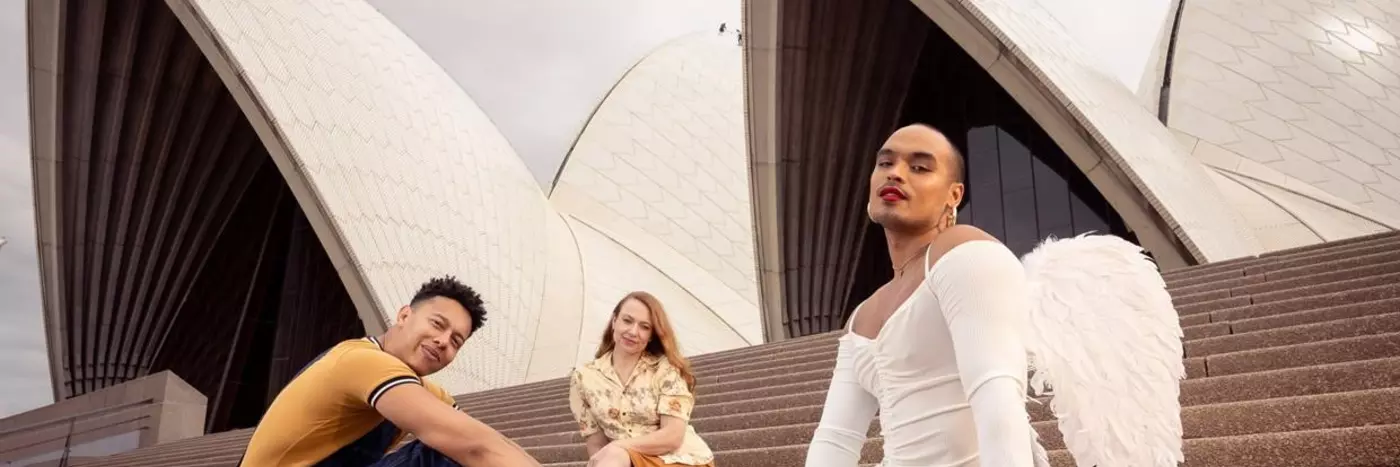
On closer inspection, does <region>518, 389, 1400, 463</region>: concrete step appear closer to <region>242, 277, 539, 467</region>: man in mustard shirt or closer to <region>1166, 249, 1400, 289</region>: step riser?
<region>242, 277, 539, 467</region>: man in mustard shirt

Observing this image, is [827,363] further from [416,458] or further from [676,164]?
[676,164]

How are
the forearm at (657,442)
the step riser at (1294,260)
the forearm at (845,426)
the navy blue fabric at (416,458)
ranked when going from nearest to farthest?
the forearm at (845,426) < the navy blue fabric at (416,458) < the forearm at (657,442) < the step riser at (1294,260)

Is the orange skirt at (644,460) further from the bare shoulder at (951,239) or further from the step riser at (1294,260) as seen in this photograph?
the step riser at (1294,260)

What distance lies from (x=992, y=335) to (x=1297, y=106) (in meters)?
17.4

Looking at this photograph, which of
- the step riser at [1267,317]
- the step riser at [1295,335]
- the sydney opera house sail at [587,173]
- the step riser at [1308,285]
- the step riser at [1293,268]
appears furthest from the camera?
the sydney opera house sail at [587,173]

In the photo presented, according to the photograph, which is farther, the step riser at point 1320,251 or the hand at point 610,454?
the step riser at point 1320,251

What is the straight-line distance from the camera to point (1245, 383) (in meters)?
3.05

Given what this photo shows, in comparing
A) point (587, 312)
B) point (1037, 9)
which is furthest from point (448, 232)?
point (1037, 9)

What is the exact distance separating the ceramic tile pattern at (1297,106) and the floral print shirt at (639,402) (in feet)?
40.8

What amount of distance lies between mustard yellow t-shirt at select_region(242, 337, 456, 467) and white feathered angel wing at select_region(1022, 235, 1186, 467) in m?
1.32

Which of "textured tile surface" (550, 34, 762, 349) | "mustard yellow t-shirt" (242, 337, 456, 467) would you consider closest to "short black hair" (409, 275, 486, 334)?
"mustard yellow t-shirt" (242, 337, 456, 467)

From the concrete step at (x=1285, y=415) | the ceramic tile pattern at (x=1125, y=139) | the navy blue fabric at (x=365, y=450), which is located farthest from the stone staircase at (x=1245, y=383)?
the ceramic tile pattern at (x=1125, y=139)

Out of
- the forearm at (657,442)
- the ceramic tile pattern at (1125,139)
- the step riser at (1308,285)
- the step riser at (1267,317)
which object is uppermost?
the ceramic tile pattern at (1125,139)

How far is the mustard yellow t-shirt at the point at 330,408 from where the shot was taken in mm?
1927
